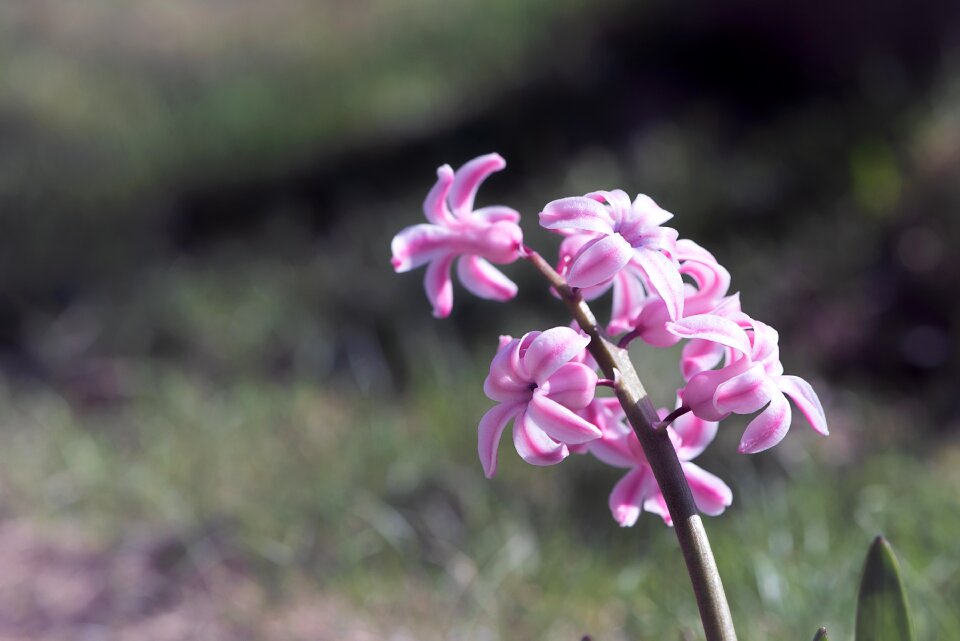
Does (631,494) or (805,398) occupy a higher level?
(805,398)

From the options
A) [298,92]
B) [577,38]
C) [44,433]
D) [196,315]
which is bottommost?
[44,433]

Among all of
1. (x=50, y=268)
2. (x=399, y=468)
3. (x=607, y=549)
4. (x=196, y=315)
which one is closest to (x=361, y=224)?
(x=196, y=315)

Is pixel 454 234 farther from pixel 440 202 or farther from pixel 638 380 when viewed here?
pixel 638 380

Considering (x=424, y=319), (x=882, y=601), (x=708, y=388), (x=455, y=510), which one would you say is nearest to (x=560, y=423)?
(x=708, y=388)

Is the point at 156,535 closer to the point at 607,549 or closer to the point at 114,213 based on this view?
the point at 607,549

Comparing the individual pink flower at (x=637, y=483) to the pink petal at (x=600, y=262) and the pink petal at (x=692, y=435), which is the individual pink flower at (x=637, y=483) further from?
the pink petal at (x=600, y=262)

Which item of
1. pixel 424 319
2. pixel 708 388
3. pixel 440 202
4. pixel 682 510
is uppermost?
pixel 440 202

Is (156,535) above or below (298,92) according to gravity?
below

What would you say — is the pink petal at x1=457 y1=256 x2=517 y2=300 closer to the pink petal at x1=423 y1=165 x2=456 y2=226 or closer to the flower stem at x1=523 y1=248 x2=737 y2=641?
the pink petal at x1=423 y1=165 x2=456 y2=226
